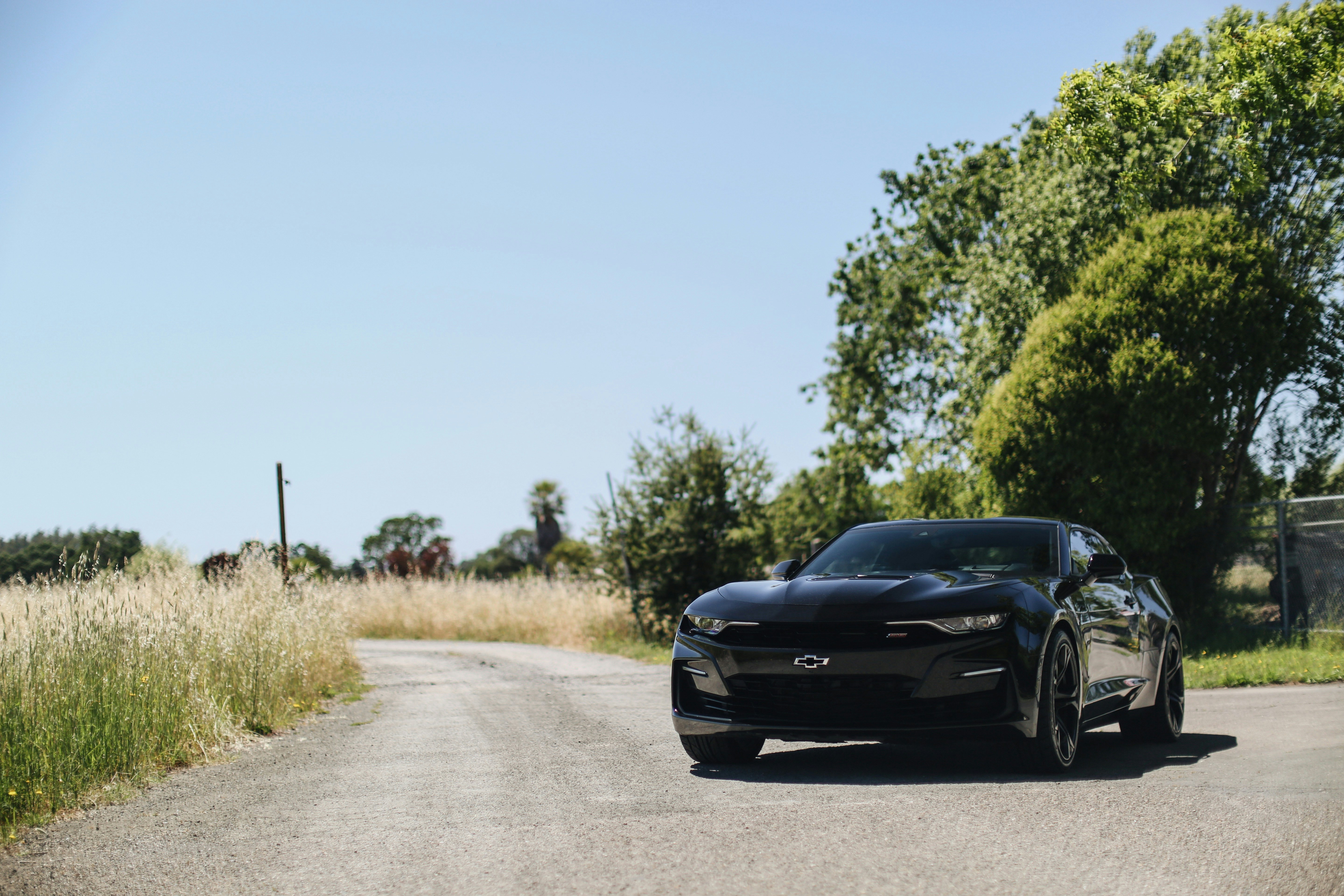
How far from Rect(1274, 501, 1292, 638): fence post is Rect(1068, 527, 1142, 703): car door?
31.4 feet

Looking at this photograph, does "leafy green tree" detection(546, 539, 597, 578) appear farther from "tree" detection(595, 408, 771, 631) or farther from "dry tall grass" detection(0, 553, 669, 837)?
"dry tall grass" detection(0, 553, 669, 837)

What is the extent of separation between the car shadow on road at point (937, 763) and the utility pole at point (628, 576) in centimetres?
1524

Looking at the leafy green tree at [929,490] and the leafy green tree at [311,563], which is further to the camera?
the leafy green tree at [929,490]

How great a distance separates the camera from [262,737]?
10367 mm

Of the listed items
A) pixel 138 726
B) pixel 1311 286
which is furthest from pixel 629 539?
pixel 138 726

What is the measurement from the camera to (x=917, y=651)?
6.35 meters

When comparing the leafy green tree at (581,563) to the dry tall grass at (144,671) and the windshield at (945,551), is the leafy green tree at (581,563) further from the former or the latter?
the windshield at (945,551)

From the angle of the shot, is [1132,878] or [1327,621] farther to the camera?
[1327,621]

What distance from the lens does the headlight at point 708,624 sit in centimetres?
693

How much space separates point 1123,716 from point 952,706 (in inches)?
105

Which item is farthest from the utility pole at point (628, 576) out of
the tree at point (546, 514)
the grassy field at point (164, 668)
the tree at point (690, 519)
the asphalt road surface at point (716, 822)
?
the tree at point (546, 514)

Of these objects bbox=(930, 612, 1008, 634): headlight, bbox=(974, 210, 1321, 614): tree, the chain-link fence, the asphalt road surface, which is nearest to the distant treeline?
the asphalt road surface

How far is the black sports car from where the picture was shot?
6344 mm

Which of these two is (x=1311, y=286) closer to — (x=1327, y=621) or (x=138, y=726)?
(x=1327, y=621)
